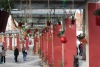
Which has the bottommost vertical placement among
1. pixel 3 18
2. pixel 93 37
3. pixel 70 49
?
pixel 70 49

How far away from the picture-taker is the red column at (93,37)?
8359 millimetres

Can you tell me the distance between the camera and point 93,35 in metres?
8.43

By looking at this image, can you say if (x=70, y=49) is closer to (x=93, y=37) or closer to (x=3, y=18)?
(x=93, y=37)

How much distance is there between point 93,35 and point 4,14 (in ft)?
11.2

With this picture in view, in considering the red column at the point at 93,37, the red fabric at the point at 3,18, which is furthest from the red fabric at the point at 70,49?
the red fabric at the point at 3,18

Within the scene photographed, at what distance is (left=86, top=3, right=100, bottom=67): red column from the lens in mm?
8359

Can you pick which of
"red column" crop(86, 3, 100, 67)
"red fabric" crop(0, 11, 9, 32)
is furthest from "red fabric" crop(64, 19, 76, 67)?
"red fabric" crop(0, 11, 9, 32)

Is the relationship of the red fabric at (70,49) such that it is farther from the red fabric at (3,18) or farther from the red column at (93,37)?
the red fabric at (3,18)

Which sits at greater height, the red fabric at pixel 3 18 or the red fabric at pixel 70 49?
the red fabric at pixel 3 18

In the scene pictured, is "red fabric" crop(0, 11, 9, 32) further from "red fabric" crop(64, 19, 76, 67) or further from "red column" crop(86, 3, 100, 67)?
"red fabric" crop(64, 19, 76, 67)

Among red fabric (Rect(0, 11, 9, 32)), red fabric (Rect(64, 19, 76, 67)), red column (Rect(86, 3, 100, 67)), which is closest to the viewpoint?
red fabric (Rect(0, 11, 9, 32))

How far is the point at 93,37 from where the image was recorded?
8.41 meters

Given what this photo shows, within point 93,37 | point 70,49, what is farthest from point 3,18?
point 70,49

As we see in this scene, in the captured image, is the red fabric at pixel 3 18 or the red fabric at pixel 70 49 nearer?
the red fabric at pixel 3 18
